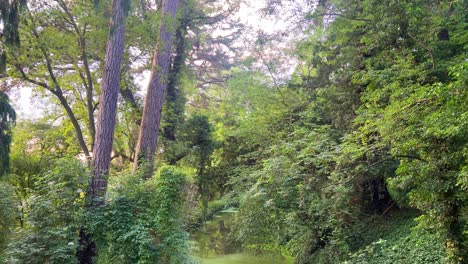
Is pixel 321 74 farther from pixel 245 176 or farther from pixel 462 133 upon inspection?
pixel 462 133

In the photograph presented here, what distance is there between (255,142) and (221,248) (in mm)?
3625

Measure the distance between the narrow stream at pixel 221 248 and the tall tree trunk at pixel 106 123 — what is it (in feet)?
8.45

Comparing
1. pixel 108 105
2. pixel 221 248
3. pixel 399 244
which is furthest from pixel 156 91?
pixel 399 244

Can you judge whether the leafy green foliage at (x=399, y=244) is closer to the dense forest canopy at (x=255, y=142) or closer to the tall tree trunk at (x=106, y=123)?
the dense forest canopy at (x=255, y=142)

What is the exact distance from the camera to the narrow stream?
939cm

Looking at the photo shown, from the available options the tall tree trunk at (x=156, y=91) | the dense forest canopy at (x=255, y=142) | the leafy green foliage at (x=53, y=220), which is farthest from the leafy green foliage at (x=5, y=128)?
the tall tree trunk at (x=156, y=91)

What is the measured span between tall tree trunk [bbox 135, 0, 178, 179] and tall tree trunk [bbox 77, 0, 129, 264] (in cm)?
92

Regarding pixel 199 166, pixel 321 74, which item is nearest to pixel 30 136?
pixel 199 166

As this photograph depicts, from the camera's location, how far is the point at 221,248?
35.9 feet

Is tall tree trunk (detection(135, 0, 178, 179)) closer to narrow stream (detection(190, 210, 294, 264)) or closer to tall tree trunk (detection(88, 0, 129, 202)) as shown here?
tall tree trunk (detection(88, 0, 129, 202))

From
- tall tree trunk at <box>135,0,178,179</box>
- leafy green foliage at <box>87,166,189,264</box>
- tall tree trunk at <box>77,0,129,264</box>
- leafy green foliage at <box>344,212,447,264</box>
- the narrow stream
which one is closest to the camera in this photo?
leafy green foliage at <box>344,212,447,264</box>

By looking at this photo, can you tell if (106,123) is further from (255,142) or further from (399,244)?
(399,244)

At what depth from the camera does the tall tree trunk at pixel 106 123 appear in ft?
22.0

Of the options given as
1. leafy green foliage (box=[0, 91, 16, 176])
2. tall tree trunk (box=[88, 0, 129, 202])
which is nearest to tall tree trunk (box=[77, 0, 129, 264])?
tall tree trunk (box=[88, 0, 129, 202])
